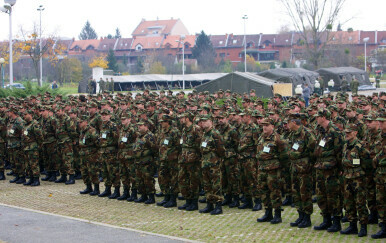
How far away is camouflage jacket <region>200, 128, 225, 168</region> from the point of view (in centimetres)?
1095

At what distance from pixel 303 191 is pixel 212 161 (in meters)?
2.15

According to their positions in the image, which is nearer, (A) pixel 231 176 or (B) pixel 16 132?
(A) pixel 231 176

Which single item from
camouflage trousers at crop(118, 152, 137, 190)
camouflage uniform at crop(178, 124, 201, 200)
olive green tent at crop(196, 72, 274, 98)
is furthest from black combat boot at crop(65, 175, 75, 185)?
olive green tent at crop(196, 72, 274, 98)

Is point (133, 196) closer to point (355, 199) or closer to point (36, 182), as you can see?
point (36, 182)

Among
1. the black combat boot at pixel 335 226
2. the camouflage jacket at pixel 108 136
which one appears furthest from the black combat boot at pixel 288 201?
the camouflage jacket at pixel 108 136

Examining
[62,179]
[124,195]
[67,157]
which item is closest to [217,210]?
[124,195]

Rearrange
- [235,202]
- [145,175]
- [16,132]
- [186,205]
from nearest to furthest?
[186,205], [235,202], [145,175], [16,132]

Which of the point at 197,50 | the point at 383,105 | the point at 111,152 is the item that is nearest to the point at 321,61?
the point at 197,50

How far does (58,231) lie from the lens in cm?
997

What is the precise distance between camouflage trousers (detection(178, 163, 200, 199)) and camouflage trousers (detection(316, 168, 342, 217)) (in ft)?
9.79

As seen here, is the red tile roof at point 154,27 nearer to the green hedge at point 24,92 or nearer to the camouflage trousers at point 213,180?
the green hedge at point 24,92

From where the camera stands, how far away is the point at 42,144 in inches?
622

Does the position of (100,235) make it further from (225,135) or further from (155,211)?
(225,135)

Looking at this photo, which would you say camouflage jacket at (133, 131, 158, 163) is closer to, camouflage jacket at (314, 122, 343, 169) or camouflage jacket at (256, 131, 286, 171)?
camouflage jacket at (256, 131, 286, 171)
